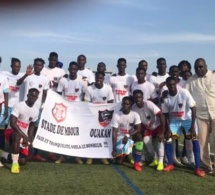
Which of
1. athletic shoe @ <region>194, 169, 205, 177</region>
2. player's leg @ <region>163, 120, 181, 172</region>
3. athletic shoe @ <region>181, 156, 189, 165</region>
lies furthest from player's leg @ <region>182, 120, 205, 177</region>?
athletic shoe @ <region>181, 156, 189, 165</region>

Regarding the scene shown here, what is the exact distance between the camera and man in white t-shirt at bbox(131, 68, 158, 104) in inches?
241

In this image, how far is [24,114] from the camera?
5473 millimetres

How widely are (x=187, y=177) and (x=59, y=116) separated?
2.74 metres

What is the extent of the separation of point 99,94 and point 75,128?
2.81 ft

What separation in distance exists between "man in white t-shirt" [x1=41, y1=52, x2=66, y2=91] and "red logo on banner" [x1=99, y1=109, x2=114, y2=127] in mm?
1238

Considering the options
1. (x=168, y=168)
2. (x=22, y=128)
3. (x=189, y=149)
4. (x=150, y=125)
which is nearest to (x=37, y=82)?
(x=22, y=128)

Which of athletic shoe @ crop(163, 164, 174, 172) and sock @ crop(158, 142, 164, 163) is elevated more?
sock @ crop(158, 142, 164, 163)

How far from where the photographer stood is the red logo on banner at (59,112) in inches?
245

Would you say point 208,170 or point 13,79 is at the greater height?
point 13,79

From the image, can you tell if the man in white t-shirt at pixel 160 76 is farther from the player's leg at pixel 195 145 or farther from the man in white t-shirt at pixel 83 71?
the man in white t-shirt at pixel 83 71

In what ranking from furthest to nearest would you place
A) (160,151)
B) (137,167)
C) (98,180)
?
(160,151) < (137,167) < (98,180)

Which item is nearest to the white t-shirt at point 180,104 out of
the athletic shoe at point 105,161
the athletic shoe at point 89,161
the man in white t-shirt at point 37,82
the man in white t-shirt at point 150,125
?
the man in white t-shirt at point 150,125

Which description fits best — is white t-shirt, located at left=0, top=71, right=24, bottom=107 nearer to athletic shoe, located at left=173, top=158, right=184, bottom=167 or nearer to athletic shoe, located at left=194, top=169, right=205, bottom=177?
athletic shoe, located at left=173, top=158, right=184, bottom=167

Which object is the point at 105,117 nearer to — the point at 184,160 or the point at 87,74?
the point at 87,74
